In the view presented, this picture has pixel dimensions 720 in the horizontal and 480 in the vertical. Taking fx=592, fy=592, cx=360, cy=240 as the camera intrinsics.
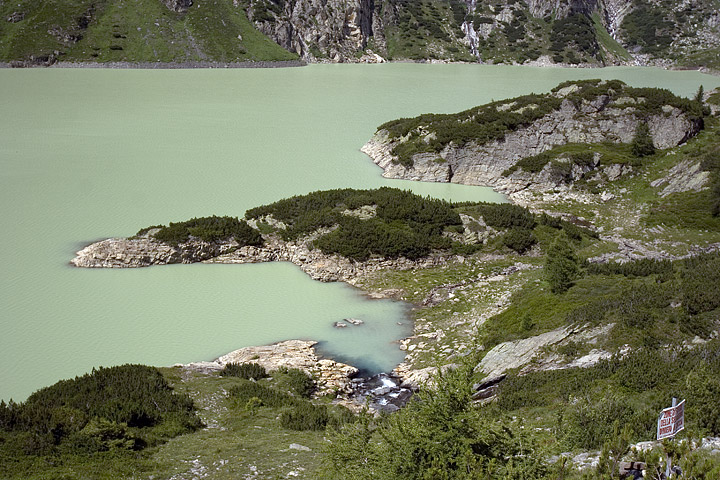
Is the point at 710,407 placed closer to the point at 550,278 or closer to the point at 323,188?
the point at 550,278

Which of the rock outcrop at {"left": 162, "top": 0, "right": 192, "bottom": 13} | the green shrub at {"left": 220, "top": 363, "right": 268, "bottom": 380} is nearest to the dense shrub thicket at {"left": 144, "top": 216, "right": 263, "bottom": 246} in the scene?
the green shrub at {"left": 220, "top": 363, "right": 268, "bottom": 380}

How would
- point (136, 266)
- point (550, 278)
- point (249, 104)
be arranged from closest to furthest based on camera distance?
point (550, 278)
point (136, 266)
point (249, 104)

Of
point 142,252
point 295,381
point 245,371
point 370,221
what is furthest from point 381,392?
point 142,252

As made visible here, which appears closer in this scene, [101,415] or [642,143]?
[101,415]

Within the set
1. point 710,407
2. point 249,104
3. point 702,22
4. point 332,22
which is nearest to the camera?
point 710,407

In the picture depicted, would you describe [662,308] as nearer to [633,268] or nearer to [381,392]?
[633,268]

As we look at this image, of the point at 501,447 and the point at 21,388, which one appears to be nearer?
the point at 501,447

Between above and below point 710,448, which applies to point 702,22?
above

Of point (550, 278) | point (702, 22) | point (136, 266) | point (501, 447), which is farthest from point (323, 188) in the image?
point (702, 22)
